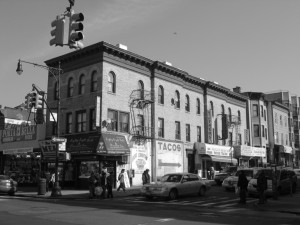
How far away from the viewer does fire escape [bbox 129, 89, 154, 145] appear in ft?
107

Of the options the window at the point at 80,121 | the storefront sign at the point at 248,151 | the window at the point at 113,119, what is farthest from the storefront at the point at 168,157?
Answer: the storefront sign at the point at 248,151

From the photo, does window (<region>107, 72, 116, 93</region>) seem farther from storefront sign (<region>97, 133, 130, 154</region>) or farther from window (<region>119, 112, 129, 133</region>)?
storefront sign (<region>97, 133, 130, 154</region>)

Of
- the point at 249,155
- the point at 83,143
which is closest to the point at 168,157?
the point at 83,143

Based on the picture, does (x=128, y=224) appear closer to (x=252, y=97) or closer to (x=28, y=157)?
(x=28, y=157)

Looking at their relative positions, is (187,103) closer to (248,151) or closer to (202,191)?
(248,151)

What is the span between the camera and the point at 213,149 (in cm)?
3997

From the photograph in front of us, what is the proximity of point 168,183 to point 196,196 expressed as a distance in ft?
9.73

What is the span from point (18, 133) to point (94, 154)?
10243 mm

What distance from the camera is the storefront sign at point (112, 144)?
2802cm

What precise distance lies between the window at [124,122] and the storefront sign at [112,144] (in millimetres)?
1300

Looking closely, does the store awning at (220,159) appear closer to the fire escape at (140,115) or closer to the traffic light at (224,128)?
the traffic light at (224,128)

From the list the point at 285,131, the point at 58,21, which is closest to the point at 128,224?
the point at 58,21

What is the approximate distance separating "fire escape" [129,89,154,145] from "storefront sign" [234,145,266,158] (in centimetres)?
1520

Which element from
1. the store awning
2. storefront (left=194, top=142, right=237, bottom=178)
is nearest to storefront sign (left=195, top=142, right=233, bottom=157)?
storefront (left=194, top=142, right=237, bottom=178)
